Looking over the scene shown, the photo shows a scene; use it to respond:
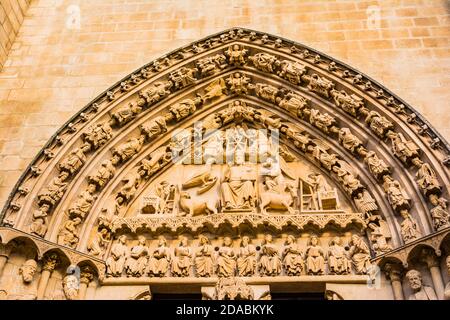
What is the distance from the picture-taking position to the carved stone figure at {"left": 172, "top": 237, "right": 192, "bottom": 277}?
6559 mm

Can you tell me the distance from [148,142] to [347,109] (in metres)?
2.97

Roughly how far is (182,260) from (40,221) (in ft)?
5.94

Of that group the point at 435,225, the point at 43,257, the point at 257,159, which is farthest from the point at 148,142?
the point at 435,225

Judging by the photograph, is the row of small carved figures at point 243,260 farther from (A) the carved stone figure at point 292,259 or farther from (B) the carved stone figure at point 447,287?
(B) the carved stone figure at point 447,287

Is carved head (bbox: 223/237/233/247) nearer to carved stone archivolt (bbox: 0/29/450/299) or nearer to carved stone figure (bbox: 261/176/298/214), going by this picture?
carved stone archivolt (bbox: 0/29/450/299)

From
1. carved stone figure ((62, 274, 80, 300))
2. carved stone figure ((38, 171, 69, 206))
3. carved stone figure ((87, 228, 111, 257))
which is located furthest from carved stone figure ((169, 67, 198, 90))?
carved stone figure ((62, 274, 80, 300))

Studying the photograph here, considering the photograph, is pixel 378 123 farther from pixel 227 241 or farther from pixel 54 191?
pixel 54 191

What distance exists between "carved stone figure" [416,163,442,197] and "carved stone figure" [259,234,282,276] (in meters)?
1.94

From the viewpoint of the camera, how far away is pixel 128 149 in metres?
7.68

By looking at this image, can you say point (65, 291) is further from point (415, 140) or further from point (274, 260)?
point (415, 140)

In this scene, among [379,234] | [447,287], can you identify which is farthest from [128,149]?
[447,287]

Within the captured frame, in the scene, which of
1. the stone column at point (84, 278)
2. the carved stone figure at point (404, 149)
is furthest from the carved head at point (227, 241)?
the carved stone figure at point (404, 149)

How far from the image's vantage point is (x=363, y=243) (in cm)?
661
